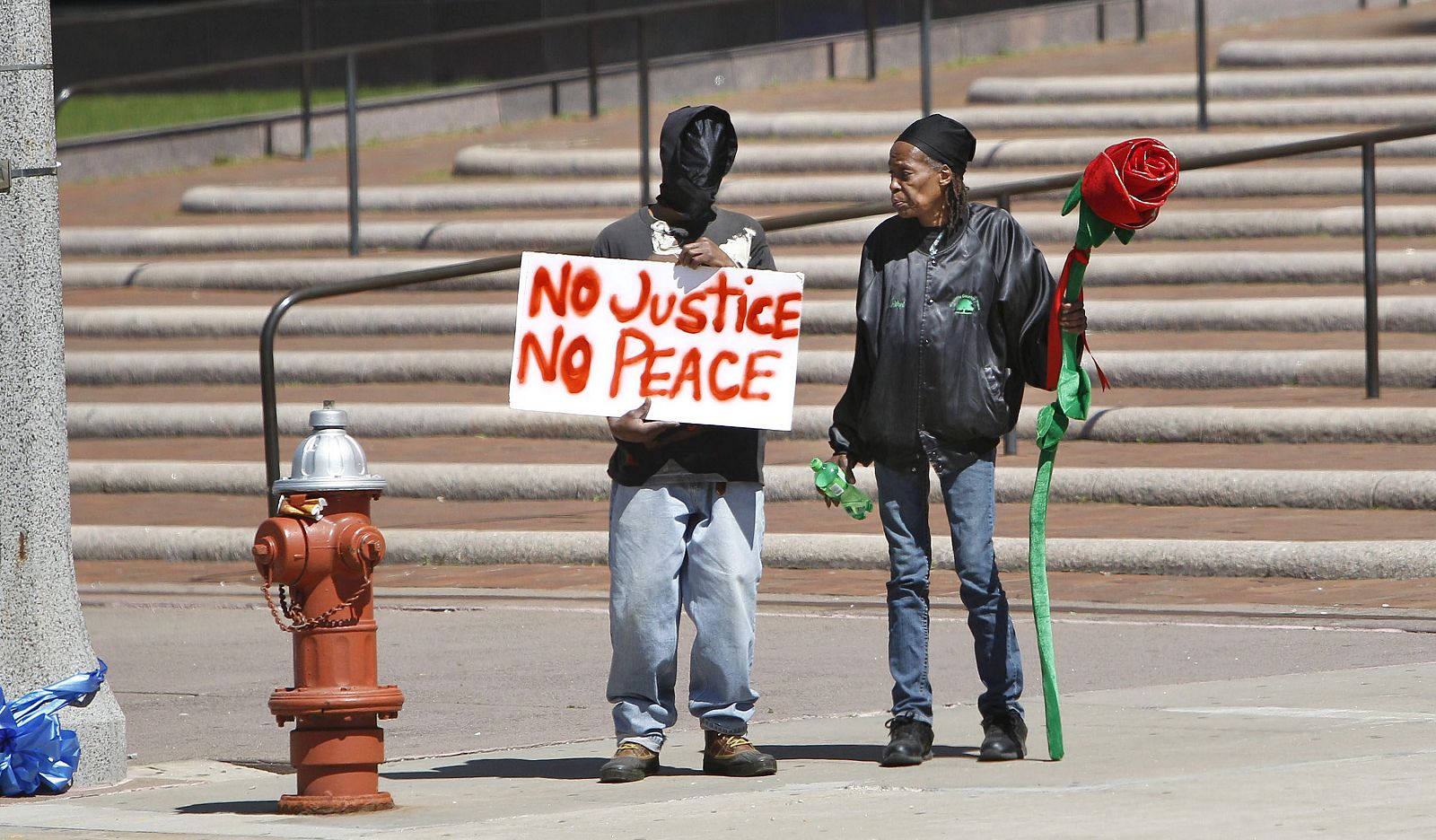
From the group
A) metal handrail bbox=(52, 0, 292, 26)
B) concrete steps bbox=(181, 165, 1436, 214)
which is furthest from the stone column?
metal handrail bbox=(52, 0, 292, 26)

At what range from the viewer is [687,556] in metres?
6.36

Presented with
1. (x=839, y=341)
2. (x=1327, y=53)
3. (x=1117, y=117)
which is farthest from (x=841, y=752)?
(x=1327, y=53)

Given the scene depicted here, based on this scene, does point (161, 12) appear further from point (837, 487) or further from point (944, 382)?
point (944, 382)

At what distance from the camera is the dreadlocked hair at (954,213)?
21.2 feet

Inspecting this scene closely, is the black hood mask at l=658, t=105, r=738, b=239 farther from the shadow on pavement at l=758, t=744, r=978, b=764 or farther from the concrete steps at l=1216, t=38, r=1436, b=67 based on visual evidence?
the concrete steps at l=1216, t=38, r=1436, b=67

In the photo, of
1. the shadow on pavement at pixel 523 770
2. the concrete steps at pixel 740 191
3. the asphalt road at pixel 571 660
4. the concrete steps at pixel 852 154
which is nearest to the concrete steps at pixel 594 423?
the asphalt road at pixel 571 660

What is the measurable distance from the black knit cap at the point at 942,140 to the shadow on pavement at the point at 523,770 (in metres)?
1.78

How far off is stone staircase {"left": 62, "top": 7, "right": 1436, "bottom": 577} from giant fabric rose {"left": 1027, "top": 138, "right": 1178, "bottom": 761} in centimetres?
326

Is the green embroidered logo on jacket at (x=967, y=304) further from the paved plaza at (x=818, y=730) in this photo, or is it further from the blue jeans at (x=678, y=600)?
the paved plaza at (x=818, y=730)

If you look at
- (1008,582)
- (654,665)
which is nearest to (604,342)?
(654,665)

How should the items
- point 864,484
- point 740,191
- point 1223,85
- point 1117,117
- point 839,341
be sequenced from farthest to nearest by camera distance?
1. point 1223,85
2. point 1117,117
3. point 740,191
4. point 839,341
5. point 864,484

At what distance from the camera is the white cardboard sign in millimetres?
6355

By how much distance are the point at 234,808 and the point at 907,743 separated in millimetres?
1751

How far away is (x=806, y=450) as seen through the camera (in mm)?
12086
